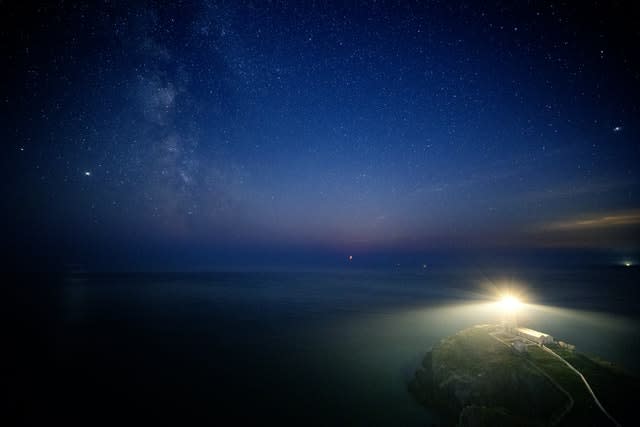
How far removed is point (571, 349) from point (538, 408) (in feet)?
29.1

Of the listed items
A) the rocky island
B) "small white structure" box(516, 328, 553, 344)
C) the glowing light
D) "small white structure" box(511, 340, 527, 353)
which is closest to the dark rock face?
the rocky island

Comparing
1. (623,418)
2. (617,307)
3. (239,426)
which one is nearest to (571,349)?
(623,418)

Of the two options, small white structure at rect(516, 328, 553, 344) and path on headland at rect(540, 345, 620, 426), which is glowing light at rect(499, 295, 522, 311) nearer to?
small white structure at rect(516, 328, 553, 344)

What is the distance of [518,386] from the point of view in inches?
548

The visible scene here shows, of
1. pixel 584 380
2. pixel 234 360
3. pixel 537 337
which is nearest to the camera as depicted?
pixel 584 380

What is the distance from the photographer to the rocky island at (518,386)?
11.7m

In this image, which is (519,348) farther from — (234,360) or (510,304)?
(510,304)

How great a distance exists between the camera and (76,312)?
46875 mm

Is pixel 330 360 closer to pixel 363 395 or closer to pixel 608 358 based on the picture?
pixel 363 395

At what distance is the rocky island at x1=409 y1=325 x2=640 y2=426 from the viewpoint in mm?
11711

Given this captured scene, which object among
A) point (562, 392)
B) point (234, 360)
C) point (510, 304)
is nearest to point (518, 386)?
point (562, 392)

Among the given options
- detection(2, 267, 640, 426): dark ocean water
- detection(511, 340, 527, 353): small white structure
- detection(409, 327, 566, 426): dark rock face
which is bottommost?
detection(2, 267, 640, 426): dark ocean water

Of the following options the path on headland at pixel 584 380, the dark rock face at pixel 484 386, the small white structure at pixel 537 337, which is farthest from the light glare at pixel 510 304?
the dark rock face at pixel 484 386

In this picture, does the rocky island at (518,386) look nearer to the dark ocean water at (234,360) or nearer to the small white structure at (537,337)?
the small white structure at (537,337)
